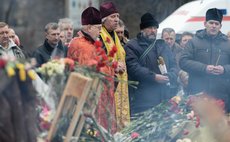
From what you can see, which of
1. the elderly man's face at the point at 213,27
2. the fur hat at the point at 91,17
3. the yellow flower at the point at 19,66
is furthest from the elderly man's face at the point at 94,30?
the yellow flower at the point at 19,66

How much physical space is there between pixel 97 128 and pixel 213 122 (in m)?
1.82

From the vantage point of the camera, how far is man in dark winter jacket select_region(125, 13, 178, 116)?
11883 millimetres

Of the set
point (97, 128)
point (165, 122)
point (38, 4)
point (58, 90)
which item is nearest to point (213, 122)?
point (165, 122)

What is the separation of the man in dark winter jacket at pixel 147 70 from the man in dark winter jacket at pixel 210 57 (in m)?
0.27

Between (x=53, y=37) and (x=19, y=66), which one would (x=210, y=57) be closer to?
(x=53, y=37)

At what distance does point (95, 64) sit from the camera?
→ 805 cm

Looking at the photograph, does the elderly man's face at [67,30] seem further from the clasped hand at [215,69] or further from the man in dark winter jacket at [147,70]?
the clasped hand at [215,69]

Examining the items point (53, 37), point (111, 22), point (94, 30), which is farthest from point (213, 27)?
point (94, 30)

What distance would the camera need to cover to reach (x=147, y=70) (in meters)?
11.9

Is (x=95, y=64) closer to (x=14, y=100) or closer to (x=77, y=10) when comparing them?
(x=14, y=100)

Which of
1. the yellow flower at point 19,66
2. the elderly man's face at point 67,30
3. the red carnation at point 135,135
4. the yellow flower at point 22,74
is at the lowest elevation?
the red carnation at point 135,135

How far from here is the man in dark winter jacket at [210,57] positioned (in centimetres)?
1223

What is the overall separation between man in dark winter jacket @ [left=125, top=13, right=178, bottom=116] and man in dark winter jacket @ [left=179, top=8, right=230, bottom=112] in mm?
275

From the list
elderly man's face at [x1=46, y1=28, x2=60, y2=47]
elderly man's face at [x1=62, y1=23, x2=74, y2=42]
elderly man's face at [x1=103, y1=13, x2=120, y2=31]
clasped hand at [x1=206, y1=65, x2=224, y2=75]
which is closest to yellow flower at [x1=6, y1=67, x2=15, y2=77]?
elderly man's face at [x1=103, y1=13, x2=120, y2=31]
